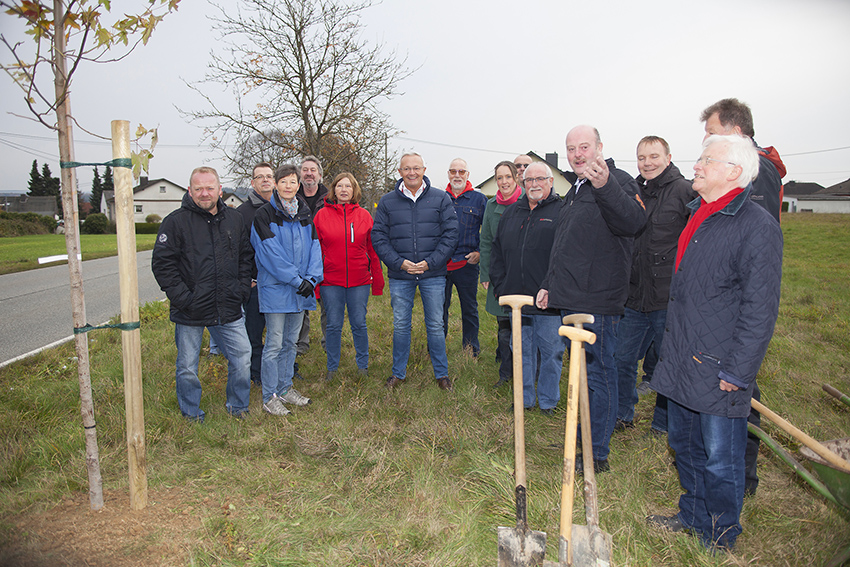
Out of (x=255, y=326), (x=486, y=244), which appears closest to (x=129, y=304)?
(x=255, y=326)

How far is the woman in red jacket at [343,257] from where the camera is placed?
16.8 feet

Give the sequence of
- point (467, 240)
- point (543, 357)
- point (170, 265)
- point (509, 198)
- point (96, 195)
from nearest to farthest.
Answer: point (170, 265) < point (543, 357) < point (509, 198) < point (467, 240) < point (96, 195)

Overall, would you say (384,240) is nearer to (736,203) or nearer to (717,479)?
(736,203)

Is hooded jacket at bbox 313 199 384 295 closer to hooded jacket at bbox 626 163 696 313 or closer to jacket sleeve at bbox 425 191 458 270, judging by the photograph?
jacket sleeve at bbox 425 191 458 270

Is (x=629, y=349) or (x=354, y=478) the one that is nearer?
(x=354, y=478)

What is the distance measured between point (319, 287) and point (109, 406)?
2149 mm

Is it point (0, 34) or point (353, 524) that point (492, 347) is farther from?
point (0, 34)

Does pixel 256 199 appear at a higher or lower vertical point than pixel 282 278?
higher

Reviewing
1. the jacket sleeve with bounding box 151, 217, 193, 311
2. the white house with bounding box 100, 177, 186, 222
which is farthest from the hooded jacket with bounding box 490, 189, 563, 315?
the white house with bounding box 100, 177, 186, 222

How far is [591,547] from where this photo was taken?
2441mm

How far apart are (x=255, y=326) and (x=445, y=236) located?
2119 millimetres

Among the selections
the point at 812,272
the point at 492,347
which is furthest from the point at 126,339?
the point at 812,272

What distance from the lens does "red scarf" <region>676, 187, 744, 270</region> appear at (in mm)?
2518

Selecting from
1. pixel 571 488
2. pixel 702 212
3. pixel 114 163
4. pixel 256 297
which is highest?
pixel 114 163
